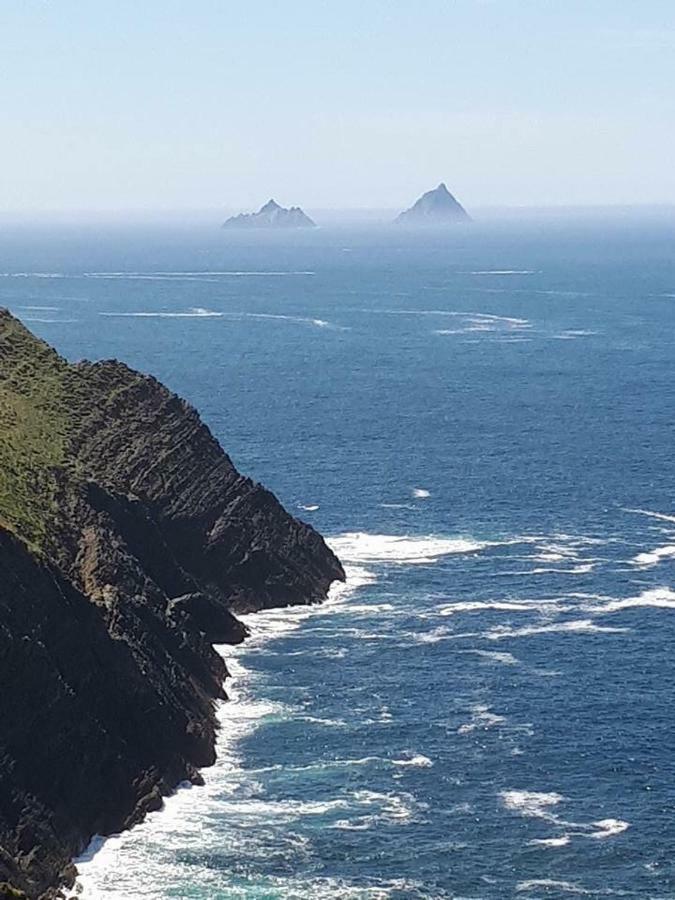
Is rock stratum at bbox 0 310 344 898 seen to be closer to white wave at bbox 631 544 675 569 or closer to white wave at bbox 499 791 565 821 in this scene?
white wave at bbox 499 791 565 821

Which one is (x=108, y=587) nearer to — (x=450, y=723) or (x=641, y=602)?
(x=450, y=723)

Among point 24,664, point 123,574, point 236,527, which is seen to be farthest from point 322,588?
point 24,664

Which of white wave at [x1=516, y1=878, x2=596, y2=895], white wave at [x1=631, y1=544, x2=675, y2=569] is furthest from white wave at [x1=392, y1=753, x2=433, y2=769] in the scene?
white wave at [x1=631, y1=544, x2=675, y2=569]

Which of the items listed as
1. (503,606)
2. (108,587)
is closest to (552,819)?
(108,587)

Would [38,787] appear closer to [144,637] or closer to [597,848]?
[144,637]

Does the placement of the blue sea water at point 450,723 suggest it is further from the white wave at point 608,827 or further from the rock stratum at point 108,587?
the rock stratum at point 108,587

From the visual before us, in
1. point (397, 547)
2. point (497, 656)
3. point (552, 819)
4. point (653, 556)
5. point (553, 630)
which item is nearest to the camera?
point (552, 819)
